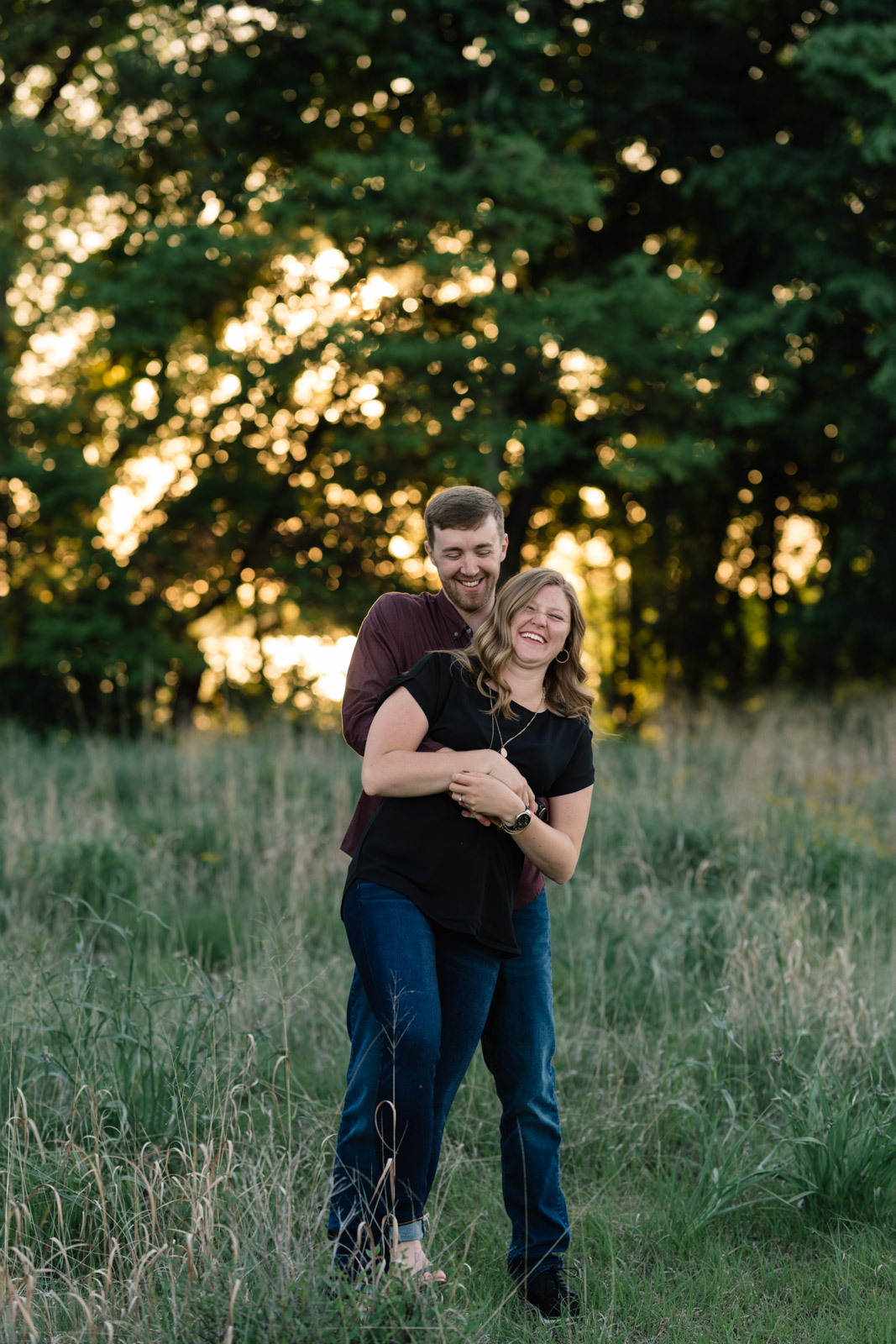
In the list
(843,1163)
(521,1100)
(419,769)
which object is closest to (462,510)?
(419,769)

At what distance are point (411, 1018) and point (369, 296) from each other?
1051 cm

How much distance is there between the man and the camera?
2.83m

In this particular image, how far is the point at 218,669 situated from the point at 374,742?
11.5 meters

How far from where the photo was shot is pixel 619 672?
1941 cm

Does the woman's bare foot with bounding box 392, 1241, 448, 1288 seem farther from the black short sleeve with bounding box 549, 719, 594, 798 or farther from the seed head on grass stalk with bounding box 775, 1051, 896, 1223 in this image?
the seed head on grass stalk with bounding box 775, 1051, 896, 1223

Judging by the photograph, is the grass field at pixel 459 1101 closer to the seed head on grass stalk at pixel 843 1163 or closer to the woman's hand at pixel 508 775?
the seed head on grass stalk at pixel 843 1163

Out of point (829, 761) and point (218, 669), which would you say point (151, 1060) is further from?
point (218, 669)

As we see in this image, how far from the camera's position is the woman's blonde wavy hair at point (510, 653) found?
9.01ft

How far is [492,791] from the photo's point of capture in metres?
2.56

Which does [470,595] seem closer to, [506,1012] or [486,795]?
[486,795]

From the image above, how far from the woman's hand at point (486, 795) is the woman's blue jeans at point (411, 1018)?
0.27m

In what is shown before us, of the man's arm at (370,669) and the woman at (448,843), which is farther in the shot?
the man's arm at (370,669)

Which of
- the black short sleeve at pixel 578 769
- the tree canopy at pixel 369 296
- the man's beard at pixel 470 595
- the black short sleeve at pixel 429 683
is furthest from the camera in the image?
the tree canopy at pixel 369 296

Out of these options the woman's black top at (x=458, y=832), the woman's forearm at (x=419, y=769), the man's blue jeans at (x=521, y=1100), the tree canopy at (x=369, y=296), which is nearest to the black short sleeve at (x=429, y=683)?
the woman's black top at (x=458, y=832)
